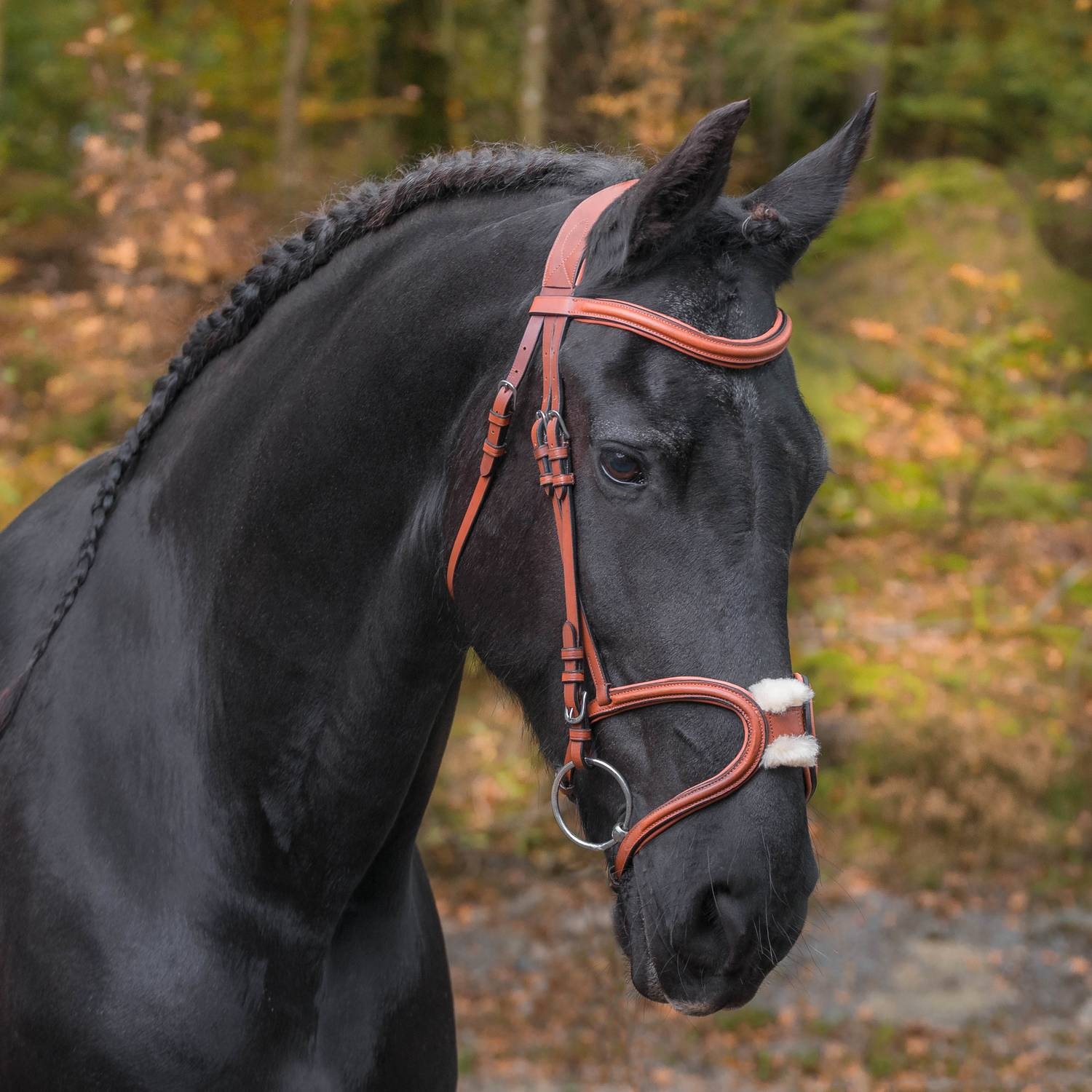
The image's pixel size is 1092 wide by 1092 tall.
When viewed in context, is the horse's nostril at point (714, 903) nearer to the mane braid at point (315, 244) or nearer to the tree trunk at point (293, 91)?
the mane braid at point (315, 244)

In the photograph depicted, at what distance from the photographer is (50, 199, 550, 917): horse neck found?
2.06 metres

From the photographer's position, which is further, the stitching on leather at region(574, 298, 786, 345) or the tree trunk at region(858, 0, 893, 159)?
the tree trunk at region(858, 0, 893, 159)

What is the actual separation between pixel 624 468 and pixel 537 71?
7.82 m

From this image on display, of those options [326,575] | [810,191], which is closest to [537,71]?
[810,191]

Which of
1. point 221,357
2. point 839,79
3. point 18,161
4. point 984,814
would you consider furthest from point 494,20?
point 221,357

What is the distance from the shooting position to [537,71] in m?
8.76

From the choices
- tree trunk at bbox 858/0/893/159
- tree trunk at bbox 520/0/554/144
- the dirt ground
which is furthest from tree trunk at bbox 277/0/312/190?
the dirt ground

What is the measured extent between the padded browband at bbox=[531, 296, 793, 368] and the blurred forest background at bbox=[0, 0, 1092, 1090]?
3.97 ft

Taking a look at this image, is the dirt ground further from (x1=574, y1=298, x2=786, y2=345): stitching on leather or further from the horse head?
(x1=574, y1=298, x2=786, y2=345): stitching on leather

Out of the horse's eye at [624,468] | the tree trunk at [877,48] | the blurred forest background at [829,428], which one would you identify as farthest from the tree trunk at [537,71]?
the horse's eye at [624,468]

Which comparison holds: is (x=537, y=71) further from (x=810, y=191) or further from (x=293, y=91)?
(x=810, y=191)

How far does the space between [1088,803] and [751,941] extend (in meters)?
7.71

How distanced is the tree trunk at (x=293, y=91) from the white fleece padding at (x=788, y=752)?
10.3 meters

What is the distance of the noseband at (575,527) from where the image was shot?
5.48 ft
